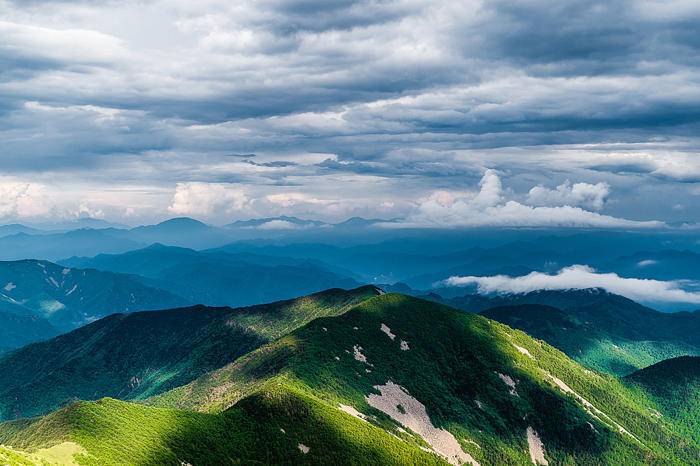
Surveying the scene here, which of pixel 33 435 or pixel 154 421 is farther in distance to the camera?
pixel 154 421

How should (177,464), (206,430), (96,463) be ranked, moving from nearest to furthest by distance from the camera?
(96,463), (177,464), (206,430)

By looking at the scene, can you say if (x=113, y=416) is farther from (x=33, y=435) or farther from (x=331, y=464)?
(x=331, y=464)

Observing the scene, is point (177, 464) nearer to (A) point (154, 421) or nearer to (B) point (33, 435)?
(A) point (154, 421)

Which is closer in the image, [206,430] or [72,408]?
[72,408]

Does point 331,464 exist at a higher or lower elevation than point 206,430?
lower

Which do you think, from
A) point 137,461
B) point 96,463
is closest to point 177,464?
point 137,461

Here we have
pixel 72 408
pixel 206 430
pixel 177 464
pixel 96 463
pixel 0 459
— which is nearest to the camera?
pixel 0 459

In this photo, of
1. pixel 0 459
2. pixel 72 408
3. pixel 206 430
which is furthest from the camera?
pixel 206 430

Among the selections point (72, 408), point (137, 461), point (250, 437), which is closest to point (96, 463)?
point (137, 461)

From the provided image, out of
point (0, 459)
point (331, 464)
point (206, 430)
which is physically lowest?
point (331, 464)
